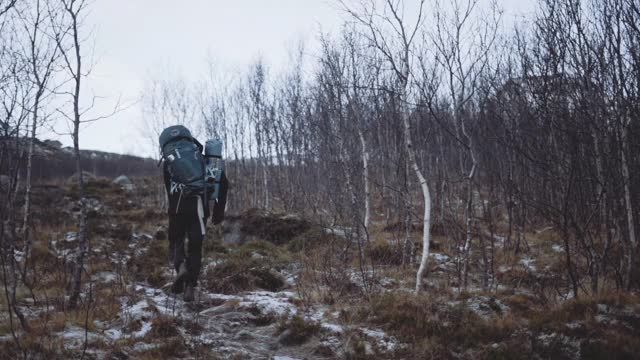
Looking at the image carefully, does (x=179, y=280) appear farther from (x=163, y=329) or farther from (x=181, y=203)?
(x=181, y=203)

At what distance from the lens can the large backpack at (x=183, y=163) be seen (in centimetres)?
440

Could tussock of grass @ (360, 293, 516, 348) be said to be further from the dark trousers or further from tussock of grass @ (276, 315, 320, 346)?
the dark trousers

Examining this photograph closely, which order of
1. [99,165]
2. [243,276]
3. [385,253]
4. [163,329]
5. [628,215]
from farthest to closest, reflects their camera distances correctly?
[99,165] < [385,253] < [243,276] < [628,215] < [163,329]

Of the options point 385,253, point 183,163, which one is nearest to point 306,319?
point 183,163

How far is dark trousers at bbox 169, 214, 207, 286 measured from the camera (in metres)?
4.49

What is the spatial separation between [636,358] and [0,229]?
5.01 m

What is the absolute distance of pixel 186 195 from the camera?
4441 mm

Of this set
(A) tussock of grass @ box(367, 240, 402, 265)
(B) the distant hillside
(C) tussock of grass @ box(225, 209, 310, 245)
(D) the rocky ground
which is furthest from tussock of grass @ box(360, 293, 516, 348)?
(B) the distant hillside

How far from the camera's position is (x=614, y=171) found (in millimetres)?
5473

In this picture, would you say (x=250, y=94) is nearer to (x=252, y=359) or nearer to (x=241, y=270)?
(x=241, y=270)

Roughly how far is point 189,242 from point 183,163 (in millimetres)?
824

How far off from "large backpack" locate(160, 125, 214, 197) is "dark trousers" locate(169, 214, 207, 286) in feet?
1.03

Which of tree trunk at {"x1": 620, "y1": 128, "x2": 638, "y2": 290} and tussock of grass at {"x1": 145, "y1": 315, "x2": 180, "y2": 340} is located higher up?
tree trunk at {"x1": 620, "y1": 128, "x2": 638, "y2": 290}

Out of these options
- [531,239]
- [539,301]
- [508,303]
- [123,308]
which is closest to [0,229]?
[123,308]
